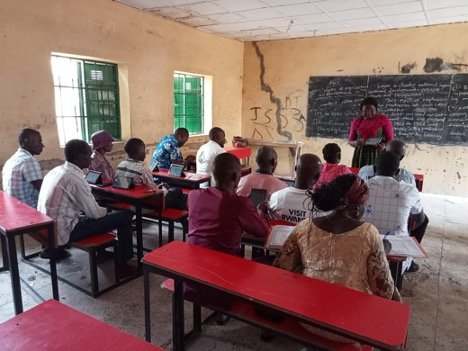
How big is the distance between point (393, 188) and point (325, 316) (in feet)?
4.60

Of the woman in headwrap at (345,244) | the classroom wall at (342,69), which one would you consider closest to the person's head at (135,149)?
the woman in headwrap at (345,244)

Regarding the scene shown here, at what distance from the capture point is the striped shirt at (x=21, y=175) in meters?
2.81

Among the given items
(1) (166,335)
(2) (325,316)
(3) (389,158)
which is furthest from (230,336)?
(3) (389,158)

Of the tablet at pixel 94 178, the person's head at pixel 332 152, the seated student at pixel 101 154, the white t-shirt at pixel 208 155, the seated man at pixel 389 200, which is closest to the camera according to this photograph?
the seated man at pixel 389 200

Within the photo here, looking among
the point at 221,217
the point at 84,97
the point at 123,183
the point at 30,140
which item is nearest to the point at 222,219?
the point at 221,217

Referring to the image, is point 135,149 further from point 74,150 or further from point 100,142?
point 74,150

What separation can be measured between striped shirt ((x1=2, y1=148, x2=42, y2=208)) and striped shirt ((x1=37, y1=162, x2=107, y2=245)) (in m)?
0.53

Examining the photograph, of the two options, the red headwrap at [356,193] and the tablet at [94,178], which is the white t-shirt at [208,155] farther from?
the red headwrap at [356,193]

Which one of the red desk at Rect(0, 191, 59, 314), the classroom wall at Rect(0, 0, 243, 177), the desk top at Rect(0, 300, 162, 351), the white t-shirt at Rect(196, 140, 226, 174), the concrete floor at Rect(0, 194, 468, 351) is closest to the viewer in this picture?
the desk top at Rect(0, 300, 162, 351)

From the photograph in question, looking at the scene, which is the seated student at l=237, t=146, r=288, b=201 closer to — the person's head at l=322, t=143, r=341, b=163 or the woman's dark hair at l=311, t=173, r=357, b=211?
the person's head at l=322, t=143, r=341, b=163

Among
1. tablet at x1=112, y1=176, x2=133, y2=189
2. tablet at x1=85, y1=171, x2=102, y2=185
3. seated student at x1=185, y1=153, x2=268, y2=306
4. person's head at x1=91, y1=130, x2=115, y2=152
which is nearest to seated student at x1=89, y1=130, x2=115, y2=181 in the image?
person's head at x1=91, y1=130, x2=115, y2=152

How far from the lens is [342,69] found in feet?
20.2

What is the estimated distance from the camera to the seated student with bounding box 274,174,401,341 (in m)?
1.34

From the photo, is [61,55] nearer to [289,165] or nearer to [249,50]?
[249,50]
